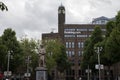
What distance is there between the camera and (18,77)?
8494 centimetres

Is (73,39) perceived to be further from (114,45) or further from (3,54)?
(114,45)

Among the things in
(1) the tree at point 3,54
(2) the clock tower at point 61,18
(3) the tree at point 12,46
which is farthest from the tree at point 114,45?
(2) the clock tower at point 61,18

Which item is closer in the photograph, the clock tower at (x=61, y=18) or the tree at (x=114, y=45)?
the tree at (x=114, y=45)

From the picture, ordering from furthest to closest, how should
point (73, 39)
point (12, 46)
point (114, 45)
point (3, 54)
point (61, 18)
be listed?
point (61, 18) < point (73, 39) < point (12, 46) < point (3, 54) < point (114, 45)

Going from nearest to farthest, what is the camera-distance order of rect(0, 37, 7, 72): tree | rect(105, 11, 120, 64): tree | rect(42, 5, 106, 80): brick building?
rect(105, 11, 120, 64): tree → rect(0, 37, 7, 72): tree → rect(42, 5, 106, 80): brick building

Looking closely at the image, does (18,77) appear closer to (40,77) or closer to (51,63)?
(51,63)

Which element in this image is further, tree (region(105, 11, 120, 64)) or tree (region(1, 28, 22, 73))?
tree (region(1, 28, 22, 73))

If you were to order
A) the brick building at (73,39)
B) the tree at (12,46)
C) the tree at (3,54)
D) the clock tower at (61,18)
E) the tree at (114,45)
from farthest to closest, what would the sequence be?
the clock tower at (61,18) < the brick building at (73,39) < the tree at (12,46) < the tree at (3,54) < the tree at (114,45)

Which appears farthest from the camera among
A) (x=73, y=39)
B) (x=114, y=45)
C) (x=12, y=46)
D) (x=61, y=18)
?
(x=61, y=18)

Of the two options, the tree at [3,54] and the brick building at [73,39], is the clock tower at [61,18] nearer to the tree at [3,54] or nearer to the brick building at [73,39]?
the brick building at [73,39]

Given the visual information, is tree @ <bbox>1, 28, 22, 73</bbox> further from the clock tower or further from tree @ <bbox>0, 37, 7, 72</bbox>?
the clock tower

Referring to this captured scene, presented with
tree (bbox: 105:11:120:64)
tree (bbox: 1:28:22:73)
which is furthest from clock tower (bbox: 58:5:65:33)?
tree (bbox: 105:11:120:64)

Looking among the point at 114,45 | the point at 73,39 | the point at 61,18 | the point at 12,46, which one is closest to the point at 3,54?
Result: the point at 12,46

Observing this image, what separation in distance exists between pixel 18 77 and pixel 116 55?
5028 centimetres
